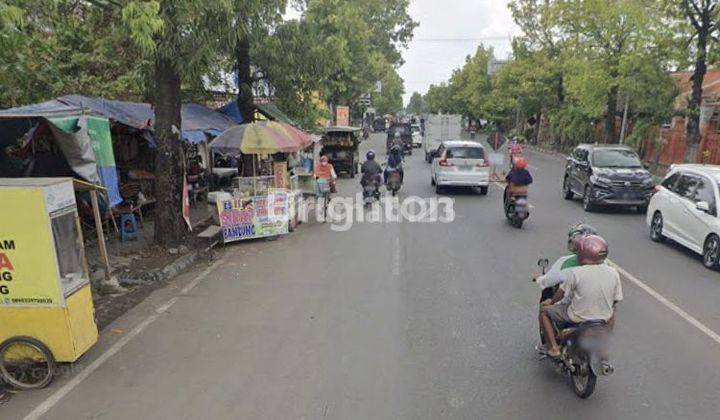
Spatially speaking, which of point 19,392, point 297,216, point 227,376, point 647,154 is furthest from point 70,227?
point 647,154

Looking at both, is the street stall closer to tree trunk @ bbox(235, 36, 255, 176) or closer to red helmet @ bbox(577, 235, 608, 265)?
tree trunk @ bbox(235, 36, 255, 176)

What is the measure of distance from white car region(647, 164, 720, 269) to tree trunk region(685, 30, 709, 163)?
31.2 ft

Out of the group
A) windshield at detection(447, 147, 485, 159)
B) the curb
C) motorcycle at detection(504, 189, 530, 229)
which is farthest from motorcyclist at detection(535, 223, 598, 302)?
windshield at detection(447, 147, 485, 159)

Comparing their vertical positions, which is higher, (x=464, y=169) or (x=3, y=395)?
(x=464, y=169)

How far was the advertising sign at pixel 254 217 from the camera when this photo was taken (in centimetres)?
1131

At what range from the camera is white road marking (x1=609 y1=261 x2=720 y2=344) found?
6.52m

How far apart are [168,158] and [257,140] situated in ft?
6.79

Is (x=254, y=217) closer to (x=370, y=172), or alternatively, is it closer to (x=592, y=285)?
(x=370, y=172)

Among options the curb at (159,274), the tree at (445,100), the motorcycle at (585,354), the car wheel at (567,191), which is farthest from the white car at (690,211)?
the tree at (445,100)

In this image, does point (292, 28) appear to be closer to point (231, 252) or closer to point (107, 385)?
point (231, 252)

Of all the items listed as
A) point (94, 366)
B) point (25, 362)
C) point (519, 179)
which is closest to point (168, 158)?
point (94, 366)

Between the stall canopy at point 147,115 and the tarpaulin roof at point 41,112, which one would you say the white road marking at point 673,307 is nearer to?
the tarpaulin roof at point 41,112

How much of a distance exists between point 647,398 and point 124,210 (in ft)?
34.4

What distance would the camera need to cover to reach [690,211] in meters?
10.4
